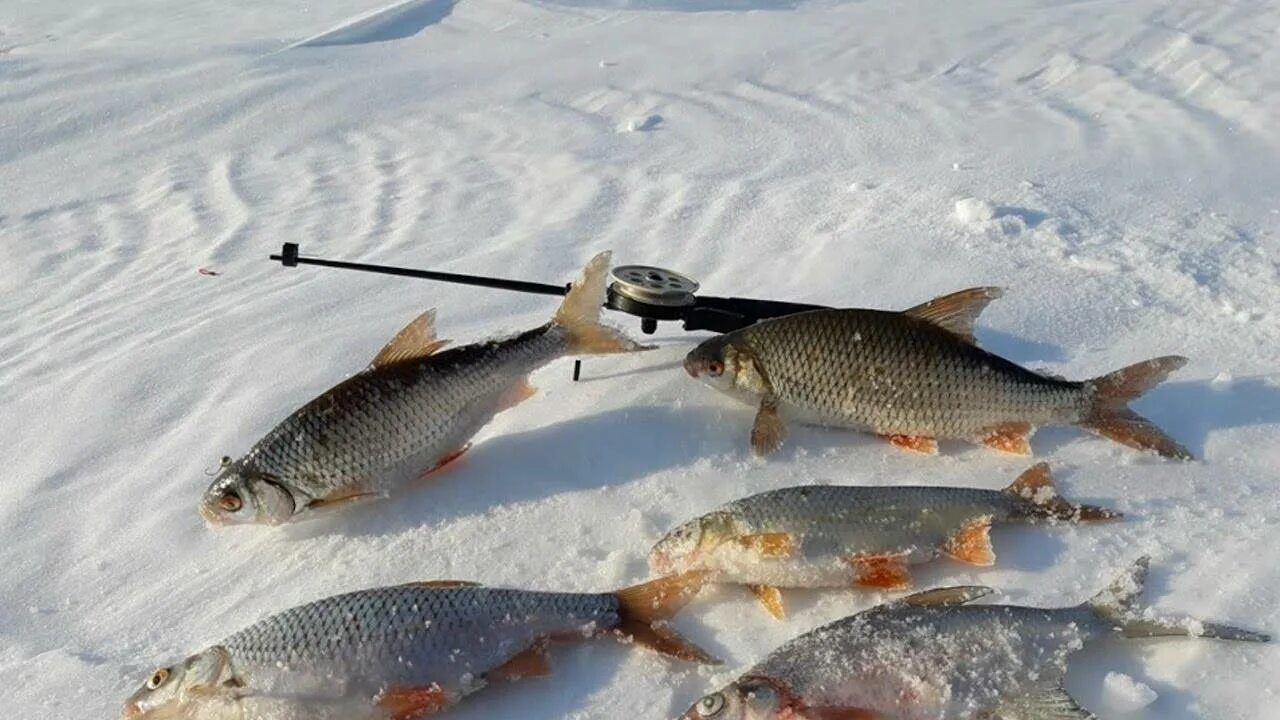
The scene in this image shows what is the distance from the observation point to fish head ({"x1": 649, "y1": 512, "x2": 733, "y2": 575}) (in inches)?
119

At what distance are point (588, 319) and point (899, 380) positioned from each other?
1.07 m

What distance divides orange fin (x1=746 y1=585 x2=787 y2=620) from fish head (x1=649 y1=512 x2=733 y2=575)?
17 centimetres

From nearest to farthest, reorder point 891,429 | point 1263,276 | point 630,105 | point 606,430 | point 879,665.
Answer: point 879,665 → point 891,429 → point 606,430 → point 1263,276 → point 630,105

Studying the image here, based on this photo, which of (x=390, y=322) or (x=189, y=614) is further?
(x=390, y=322)

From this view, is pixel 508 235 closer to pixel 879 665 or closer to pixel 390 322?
pixel 390 322

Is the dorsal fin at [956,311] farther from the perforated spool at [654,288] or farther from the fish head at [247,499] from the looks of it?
the fish head at [247,499]

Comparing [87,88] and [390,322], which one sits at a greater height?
[87,88]

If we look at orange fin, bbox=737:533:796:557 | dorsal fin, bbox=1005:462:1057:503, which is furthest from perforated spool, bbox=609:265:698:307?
dorsal fin, bbox=1005:462:1057:503

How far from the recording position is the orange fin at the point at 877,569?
2945mm

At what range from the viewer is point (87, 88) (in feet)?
28.3

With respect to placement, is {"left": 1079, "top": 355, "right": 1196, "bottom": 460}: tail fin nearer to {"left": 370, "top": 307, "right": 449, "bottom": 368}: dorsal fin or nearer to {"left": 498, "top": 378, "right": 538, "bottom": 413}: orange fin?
{"left": 498, "top": 378, "right": 538, "bottom": 413}: orange fin

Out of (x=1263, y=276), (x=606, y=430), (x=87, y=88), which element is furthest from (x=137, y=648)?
(x=87, y=88)

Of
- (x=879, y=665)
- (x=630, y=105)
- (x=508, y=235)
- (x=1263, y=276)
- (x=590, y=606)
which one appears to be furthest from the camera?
(x=630, y=105)

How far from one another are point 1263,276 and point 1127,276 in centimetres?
59
